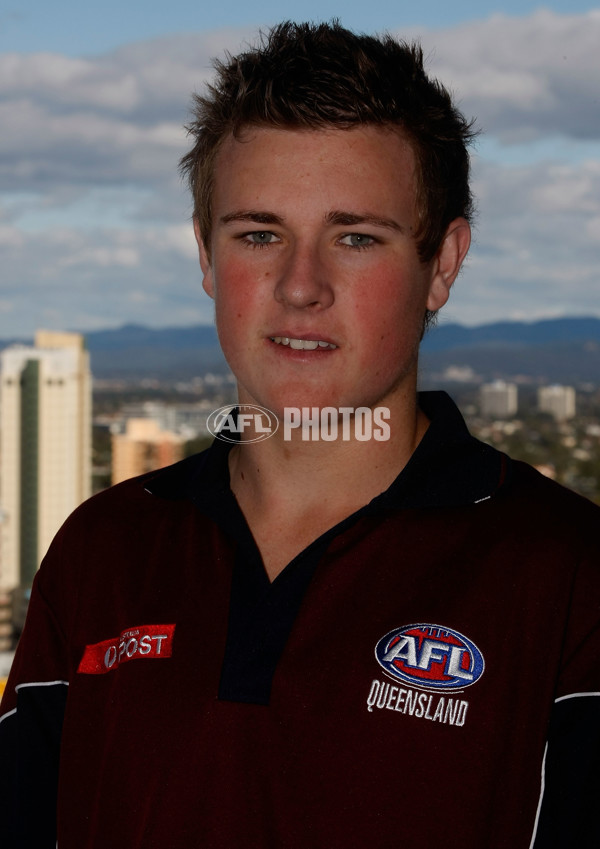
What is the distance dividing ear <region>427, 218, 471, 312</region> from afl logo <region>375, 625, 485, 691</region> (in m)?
0.62

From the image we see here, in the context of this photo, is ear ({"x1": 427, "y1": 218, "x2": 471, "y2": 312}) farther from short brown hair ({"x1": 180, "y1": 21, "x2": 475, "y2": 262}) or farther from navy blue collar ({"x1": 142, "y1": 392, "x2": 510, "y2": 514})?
navy blue collar ({"x1": 142, "y1": 392, "x2": 510, "y2": 514})

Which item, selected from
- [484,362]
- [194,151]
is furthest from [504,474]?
[484,362]

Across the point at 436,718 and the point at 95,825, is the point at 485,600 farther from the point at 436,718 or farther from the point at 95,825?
the point at 95,825

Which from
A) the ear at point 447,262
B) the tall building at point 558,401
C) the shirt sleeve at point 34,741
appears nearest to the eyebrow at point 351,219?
the ear at point 447,262

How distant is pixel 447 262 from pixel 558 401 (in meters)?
46.7

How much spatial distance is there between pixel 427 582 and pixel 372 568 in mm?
95

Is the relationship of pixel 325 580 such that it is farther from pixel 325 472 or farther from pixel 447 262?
pixel 447 262

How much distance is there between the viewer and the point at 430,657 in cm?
166

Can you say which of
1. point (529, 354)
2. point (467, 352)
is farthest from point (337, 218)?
point (529, 354)

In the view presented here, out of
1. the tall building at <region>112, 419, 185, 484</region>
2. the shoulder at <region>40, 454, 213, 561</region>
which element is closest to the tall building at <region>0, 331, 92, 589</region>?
the tall building at <region>112, 419, 185, 484</region>

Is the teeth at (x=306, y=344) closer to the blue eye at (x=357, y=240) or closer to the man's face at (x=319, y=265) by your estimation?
the man's face at (x=319, y=265)

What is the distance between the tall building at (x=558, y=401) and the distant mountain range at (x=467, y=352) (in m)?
0.71

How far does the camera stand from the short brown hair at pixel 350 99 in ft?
5.86

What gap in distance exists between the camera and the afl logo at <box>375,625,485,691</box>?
5.35ft
